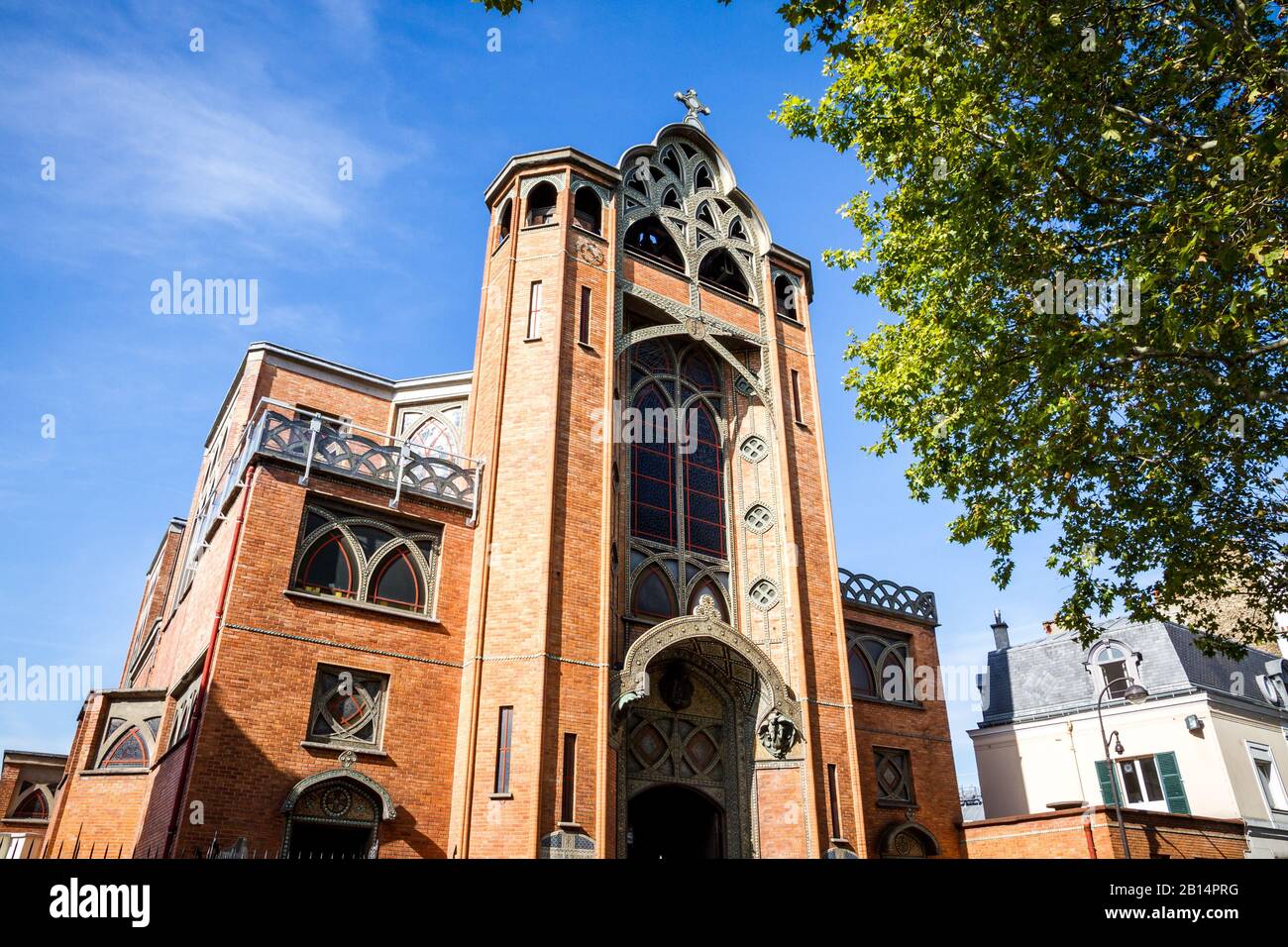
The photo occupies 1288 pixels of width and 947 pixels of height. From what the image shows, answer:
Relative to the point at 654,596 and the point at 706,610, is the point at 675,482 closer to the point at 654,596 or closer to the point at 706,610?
the point at 654,596

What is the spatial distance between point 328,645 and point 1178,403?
1569cm

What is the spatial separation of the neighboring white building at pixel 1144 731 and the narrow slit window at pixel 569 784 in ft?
53.9

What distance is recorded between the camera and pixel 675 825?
19422 mm

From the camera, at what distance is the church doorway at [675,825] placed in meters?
18.5

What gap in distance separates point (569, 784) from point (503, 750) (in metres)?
1.35

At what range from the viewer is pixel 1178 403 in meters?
14.5

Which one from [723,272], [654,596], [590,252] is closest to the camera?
[654,596]

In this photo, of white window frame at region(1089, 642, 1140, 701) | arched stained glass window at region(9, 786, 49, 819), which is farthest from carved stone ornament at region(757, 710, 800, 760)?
arched stained glass window at region(9, 786, 49, 819)

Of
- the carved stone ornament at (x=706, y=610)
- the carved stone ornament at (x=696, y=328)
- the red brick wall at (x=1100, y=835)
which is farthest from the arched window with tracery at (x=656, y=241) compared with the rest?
the red brick wall at (x=1100, y=835)

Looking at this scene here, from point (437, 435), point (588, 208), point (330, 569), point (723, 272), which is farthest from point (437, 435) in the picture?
point (723, 272)

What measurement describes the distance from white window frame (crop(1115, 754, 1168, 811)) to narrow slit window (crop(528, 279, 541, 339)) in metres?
21.7

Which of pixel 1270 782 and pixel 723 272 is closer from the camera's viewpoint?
pixel 723 272

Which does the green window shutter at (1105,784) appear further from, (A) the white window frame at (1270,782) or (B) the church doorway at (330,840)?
(B) the church doorway at (330,840)
